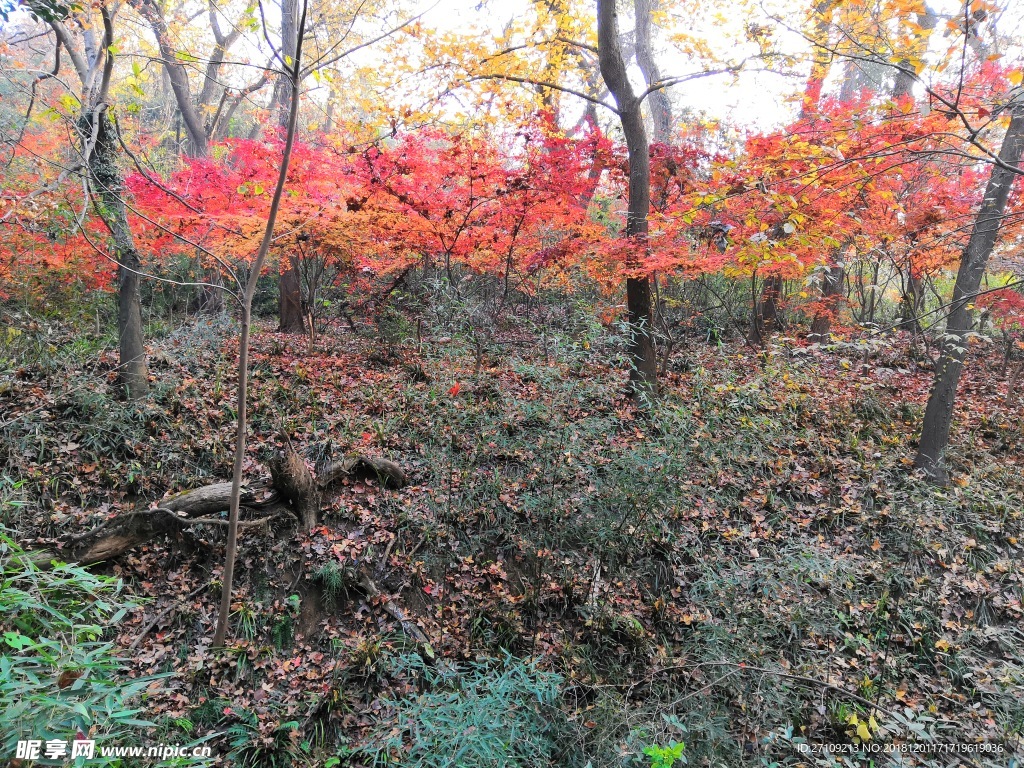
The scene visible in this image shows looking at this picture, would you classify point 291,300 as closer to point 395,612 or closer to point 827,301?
point 395,612

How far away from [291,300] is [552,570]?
6.78 m

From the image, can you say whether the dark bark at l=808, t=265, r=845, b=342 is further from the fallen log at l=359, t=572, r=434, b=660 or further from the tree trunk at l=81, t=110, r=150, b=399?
the tree trunk at l=81, t=110, r=150, b=399

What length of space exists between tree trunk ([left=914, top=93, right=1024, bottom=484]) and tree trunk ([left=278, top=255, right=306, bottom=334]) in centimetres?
897

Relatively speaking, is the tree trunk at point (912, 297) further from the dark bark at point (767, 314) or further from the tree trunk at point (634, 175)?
the tree trunk at point (634, 175)

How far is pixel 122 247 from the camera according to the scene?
15.1ft

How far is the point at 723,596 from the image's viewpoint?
3.46 meters

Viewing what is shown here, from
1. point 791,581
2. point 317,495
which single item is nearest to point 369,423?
point 317,495

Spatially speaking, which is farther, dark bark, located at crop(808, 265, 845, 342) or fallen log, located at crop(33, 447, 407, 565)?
dark bark, located at crop(808, 265, 845, 342)

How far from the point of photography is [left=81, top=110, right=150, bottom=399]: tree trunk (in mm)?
4447

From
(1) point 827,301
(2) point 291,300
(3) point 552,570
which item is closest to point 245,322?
(3) point 552,570

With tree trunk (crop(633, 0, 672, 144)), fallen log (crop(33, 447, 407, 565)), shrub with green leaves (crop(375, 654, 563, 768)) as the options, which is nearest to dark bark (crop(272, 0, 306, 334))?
fallen log (crop(33, 447, 407, 565))

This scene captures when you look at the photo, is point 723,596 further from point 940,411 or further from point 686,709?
point 940,411

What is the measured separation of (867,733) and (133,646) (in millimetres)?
4709

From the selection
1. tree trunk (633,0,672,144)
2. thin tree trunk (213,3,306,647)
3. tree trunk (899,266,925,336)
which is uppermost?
tree trunk (633,0,672,144)
